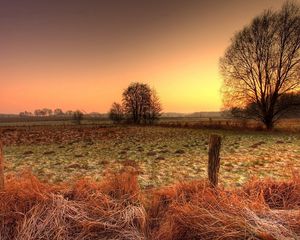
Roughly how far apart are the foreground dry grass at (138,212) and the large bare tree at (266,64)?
2363 centimetres

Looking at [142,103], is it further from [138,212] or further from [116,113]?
[138,212]

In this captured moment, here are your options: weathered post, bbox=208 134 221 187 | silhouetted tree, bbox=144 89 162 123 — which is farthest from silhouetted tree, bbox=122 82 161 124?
weathered post, bbox=208 134 221 187

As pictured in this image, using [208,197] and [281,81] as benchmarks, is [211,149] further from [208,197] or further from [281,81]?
[281,81]

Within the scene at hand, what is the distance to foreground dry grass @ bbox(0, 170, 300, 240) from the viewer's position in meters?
3.84

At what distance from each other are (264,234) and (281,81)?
26.1m

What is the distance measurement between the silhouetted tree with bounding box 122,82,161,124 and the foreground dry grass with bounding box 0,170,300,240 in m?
52.1

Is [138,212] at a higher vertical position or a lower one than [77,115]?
lower

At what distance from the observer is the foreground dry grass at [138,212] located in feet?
12.6

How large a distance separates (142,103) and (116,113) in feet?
34.0

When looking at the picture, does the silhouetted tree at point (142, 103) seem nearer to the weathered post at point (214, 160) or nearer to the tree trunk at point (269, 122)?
the tree trunk at point (269, 122)

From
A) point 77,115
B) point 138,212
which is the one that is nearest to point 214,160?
point 138,212

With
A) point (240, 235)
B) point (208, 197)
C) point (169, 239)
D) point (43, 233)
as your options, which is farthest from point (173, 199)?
point (43, 233)

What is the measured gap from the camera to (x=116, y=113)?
65.2 m

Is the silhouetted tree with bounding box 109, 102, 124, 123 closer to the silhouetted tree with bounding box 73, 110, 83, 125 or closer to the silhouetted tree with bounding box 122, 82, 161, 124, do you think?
the silhouetted tree with bounding box 122, 82, 161, 124
